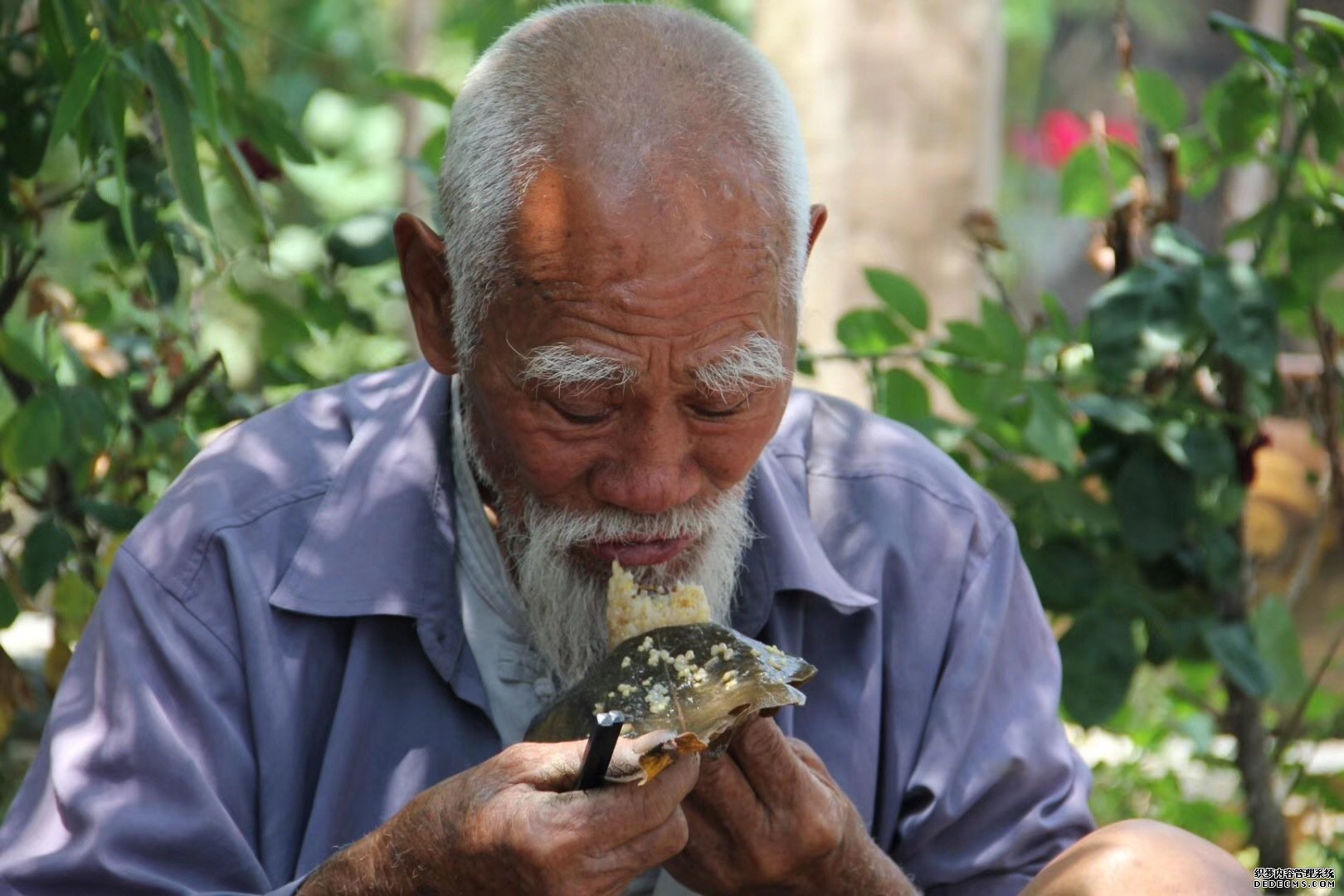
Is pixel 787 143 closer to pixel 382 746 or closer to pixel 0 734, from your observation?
pixel 382 746

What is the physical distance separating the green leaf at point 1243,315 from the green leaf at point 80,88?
6.94ft

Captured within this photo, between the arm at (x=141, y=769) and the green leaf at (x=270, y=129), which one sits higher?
the green leaf at (x=270, y=129)

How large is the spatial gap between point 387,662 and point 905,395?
1470mm

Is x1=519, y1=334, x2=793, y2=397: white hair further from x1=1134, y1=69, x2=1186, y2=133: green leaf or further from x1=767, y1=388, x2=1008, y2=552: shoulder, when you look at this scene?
x1=1134, y1=69, x2=1186, y2=133: green leaf

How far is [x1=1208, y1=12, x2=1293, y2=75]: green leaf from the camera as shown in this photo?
A: 313 centimetres

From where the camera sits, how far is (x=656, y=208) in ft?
7.48

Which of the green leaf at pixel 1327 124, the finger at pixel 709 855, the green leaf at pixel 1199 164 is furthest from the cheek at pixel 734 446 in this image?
the green leaf at pixel 1199 164

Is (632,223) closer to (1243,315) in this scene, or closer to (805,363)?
(805,363)

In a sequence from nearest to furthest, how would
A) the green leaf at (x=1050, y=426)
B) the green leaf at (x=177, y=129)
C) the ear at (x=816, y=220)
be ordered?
the green leaf at (x=177, y=129) → the ear at (x=816, y=220) → the green leaf at (x=1050, y=426)

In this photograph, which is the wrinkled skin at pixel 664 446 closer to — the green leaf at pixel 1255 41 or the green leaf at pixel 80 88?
the green leaf at pixel 80 88

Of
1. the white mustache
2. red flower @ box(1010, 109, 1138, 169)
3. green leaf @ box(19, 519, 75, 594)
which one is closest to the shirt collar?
the white mustache

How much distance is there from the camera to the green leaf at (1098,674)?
3.44 meters

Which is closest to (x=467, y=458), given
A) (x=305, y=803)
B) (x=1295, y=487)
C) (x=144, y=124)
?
(x=305, y=803)

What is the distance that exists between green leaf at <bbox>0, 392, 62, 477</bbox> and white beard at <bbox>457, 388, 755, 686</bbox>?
93cm
